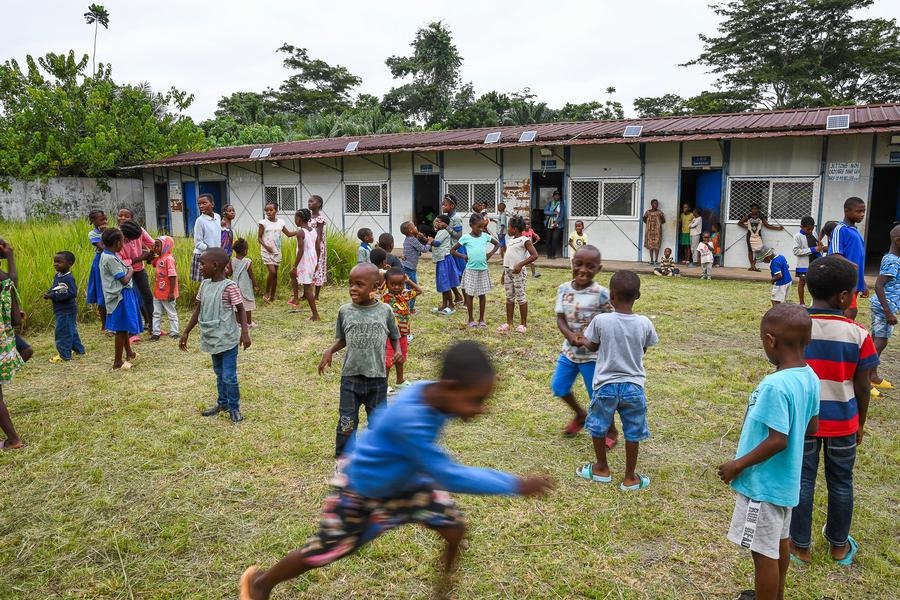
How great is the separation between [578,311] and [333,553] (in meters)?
2.45

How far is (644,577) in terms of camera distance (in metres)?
2.83

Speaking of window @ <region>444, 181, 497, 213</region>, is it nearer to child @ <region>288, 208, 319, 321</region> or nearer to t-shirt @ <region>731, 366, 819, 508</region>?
child @ <region>288, 208, 319, 321</region>

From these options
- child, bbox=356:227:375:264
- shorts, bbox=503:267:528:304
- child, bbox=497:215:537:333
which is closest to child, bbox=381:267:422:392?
child, bbox=356:227:375:264

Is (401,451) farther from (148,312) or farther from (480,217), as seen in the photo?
(148,312)

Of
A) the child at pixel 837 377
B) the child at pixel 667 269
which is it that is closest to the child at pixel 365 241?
the child at pixel 837 377

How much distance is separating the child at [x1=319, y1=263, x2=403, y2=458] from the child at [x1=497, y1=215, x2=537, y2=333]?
3.50 meters

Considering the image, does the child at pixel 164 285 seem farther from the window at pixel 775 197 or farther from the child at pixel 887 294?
the window at pixel 775 197

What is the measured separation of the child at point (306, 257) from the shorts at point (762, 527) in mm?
6649

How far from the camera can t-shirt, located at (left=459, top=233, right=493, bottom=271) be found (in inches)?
297

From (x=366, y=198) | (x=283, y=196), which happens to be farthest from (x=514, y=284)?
(x=283, y=196)

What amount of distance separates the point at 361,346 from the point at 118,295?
3.46 m

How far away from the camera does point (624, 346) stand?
→ 353 cm

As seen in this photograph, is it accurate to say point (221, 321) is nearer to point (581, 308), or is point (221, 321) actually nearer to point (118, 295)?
point (118, 295)

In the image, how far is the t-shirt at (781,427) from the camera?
232 cm
